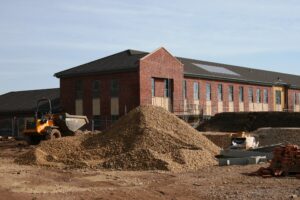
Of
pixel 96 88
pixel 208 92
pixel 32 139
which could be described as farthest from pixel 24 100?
pixel 32 139

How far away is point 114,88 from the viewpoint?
4059 cm

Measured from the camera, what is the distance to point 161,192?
13.5 m

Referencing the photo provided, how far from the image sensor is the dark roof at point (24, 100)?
49062mm

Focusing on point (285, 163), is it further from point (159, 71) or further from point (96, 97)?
point (96, 97)

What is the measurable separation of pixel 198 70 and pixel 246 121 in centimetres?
946

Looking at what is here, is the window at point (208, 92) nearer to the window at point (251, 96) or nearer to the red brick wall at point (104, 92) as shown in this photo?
the window at point (251, 96)

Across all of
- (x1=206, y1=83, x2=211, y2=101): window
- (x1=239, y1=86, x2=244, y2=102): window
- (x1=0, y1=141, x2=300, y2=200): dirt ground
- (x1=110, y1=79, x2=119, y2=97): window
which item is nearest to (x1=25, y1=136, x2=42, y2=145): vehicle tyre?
(x1=0, y1=141, x2=300, y2=200): dirt ground

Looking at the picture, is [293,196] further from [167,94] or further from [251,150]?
[167,94]

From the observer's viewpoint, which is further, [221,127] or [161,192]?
[221,127]

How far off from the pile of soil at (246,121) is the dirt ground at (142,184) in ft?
64.2

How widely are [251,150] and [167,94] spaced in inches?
799

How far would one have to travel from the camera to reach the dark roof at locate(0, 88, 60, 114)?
4906cm

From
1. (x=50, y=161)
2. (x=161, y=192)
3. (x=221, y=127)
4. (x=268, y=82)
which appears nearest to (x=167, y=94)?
(x=221, y=127)

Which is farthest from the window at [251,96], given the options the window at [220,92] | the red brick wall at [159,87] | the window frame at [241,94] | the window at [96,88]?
the window at [96,88]
